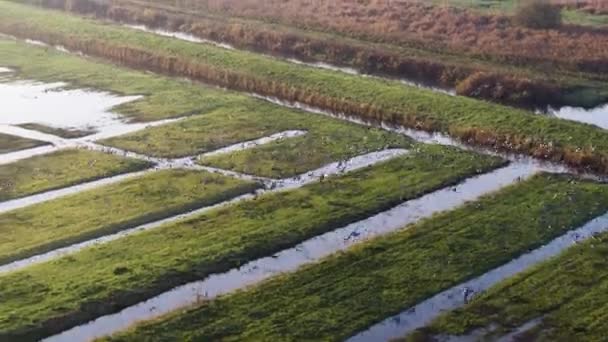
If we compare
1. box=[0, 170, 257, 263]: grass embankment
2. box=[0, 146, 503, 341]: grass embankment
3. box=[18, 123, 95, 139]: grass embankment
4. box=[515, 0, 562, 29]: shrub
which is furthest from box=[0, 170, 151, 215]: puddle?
box=[515, 0, 562, 29]: shrub

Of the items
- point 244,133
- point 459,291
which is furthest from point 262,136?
point 459,291

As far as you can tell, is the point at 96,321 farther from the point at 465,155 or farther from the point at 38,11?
the point at 38,11

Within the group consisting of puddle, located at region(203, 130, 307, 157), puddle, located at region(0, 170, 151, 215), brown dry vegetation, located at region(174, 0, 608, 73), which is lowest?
puddle, located at region(0, 170, 151, 215)

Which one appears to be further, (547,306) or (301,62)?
(301,62)

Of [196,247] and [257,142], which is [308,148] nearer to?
[257,142]

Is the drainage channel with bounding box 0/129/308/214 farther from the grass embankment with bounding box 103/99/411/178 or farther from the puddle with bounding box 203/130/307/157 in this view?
the grass embankment with bounding box 103/99/411/178

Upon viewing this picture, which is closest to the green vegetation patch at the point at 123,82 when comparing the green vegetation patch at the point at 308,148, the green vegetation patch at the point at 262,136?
the green vegetation patch at the point at 262,136
